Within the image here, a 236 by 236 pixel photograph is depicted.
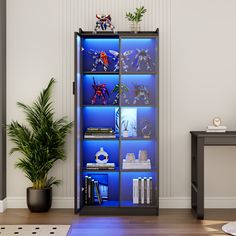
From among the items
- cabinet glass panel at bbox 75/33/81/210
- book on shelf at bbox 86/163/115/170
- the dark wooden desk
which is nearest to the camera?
the dark wooden desk

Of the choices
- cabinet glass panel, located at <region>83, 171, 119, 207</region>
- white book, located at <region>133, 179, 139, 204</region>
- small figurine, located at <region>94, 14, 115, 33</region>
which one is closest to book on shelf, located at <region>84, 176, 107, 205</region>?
cabinet glass panel, located at <region>83, 171, 119, 207</region>

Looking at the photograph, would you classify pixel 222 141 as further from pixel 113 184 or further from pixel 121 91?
pixel 113 184

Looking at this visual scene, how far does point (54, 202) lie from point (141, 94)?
158 cm

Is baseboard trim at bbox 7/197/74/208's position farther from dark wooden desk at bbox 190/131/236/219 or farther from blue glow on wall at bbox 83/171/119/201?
dark wooden desk at bbox 190/131/236/219

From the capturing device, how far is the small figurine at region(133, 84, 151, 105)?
5.58m

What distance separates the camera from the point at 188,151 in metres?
5.82

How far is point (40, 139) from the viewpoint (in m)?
5.57

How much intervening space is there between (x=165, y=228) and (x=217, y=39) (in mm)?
2241

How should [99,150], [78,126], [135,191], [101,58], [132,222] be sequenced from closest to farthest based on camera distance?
[132,222] < [78,126] < [135,191] < [101,58] < [99,150]

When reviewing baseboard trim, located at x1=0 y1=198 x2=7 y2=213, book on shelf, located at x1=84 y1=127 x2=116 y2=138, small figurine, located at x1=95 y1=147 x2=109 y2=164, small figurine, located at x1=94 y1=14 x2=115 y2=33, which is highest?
small figurine, located at x1=94 y1=14 x2=115 y2=33

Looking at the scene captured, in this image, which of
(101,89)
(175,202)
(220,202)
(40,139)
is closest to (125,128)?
(101,89)

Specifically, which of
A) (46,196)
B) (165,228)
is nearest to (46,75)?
(46,196)

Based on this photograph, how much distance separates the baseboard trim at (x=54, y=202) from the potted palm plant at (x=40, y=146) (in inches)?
8.0

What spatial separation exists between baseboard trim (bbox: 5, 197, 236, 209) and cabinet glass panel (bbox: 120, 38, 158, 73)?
1.51 m
